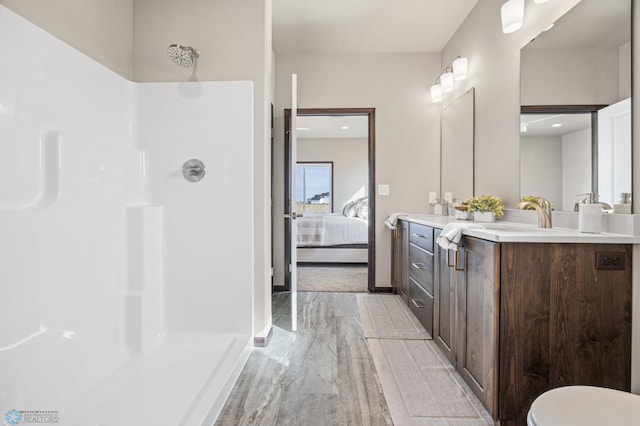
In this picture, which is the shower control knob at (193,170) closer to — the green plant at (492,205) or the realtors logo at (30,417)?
the realtors logo at (30,417)

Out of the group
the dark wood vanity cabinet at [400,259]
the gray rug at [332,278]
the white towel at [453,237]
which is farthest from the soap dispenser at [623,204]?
the gray rug at [332,278]

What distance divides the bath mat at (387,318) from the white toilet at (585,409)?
4.78 feet

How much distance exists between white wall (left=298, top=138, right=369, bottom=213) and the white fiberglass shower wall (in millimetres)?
6232

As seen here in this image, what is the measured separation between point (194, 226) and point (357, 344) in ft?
4.35

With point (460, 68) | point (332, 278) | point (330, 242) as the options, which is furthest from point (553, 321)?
point (330, 242)

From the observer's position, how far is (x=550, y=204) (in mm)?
1882

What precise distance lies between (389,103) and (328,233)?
2.14 metres

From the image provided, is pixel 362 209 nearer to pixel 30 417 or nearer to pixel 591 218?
pixel 591 218

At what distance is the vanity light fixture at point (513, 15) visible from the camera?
2.06 m

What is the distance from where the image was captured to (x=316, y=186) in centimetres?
838

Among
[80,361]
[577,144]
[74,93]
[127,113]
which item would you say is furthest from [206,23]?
[577,144]

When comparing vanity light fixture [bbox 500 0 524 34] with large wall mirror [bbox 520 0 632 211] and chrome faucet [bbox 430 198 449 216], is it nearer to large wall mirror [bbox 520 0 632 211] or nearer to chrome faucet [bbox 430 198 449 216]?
large wall mirror [bbox 520 0 632 211]

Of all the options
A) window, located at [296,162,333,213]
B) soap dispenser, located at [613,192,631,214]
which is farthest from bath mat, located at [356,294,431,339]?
window, located at [296,162,333,213]

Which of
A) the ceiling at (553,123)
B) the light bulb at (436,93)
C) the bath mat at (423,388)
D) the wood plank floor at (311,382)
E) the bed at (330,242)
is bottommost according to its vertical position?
the bath mat at (423,388)
